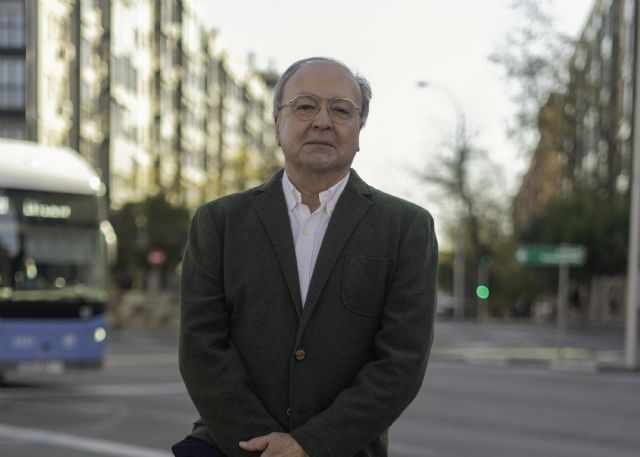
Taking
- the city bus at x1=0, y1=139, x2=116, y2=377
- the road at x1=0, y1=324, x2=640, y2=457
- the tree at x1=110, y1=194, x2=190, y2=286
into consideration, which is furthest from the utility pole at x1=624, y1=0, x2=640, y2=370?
the tree at x1=110, y1=194, x2=190, y2=286

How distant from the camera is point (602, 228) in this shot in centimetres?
4709

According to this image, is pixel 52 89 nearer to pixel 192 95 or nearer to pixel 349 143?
pixel 192 95

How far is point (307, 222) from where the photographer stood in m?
3.11

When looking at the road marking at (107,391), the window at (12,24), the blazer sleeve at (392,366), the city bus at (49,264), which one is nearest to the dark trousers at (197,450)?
the blazer sleeve at (392,366)

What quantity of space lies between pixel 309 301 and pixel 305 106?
20.5 inches

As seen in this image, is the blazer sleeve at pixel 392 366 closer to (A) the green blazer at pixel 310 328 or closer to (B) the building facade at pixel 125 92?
(A) the green blazer at pixel 310 328

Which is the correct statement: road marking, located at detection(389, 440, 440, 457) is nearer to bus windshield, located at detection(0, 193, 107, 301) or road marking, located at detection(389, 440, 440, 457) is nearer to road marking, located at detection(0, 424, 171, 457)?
road marking, located at detection(0, 424, 171, 457)

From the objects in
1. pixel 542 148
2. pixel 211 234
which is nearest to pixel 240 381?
pixel 211 234

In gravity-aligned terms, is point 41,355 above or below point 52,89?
below

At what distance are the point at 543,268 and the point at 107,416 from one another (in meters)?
39.4

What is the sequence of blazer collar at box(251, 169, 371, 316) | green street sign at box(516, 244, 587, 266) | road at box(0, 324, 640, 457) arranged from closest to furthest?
blazer collar at box(251, 169, 371, 316), road at box(0, 324, 640, 457), green street sign at box(516, 244, 587, 266)

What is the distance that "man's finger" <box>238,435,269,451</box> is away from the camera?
287cm

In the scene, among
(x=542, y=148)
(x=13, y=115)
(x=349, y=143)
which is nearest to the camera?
(x=349, y=143)

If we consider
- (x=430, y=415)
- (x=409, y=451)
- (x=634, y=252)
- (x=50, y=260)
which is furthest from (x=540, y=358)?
(x=409, y=451)
